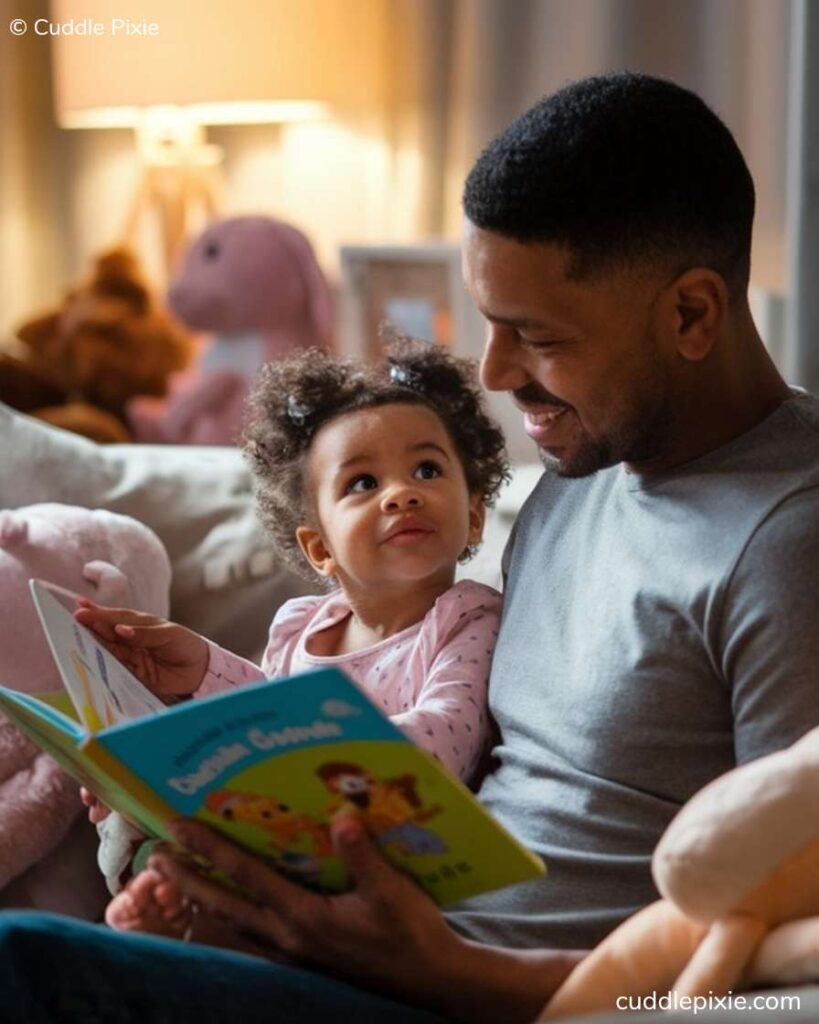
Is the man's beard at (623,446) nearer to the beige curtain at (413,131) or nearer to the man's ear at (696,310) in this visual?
the man's ear at (696,310)

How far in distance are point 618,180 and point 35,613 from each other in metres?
0.82

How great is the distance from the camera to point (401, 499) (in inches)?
55.7

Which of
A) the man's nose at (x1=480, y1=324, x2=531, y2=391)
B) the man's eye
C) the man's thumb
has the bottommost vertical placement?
the man's thumb

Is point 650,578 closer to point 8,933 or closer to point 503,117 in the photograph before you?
point 8,933

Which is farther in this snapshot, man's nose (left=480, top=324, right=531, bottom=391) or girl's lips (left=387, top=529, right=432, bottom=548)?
girl's lips (left=387, top=529, right=432, bottom=548)

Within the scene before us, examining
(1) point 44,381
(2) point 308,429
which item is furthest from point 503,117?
(2) point 308,429

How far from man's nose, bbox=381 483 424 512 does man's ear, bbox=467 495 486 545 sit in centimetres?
11

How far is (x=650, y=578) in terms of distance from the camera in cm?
117

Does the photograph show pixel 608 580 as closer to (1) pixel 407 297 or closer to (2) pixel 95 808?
(2) pixel 95 808

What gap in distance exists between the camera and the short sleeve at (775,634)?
1.06 meters

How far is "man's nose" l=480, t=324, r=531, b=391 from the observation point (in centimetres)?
124

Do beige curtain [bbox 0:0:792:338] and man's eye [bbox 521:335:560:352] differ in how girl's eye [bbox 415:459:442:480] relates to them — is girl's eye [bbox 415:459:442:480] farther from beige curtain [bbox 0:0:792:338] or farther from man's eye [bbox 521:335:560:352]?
beige curtain [bbox 0:0:792:338]

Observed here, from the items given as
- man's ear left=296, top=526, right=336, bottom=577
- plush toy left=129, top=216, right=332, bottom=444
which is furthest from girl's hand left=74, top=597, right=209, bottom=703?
plush toy left=129, top=216, right=332, bottom=444

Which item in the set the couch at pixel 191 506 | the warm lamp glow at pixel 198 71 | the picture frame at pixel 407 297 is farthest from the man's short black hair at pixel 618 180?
the warm lamp glow at pixel 198 71
